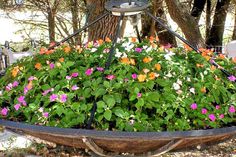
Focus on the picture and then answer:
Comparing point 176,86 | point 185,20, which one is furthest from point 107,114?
point 185,20

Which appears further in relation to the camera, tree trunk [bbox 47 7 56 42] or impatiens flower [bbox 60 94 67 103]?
tree trunk [bbox 47 7 56 42]

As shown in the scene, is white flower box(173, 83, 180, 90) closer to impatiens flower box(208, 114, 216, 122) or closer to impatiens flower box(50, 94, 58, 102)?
impatiens flower box(208, 114, 216, 122)

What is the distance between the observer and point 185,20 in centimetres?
671

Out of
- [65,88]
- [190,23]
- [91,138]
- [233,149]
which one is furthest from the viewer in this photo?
[190,23]

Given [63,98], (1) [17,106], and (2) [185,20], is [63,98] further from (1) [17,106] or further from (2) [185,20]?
(2) [185,20]

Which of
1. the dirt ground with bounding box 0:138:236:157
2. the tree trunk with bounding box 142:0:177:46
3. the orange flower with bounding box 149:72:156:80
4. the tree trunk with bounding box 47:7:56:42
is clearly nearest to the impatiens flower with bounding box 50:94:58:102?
the orange flower with bounding box 149:72:156:80

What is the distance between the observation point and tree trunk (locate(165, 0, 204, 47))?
21.6ft

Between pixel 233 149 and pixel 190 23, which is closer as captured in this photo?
pixel 233 149

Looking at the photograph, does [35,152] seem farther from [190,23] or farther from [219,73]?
[190,23]

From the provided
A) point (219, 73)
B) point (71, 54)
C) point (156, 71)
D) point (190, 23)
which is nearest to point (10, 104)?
point (71, 54)

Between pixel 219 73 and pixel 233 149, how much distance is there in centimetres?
104

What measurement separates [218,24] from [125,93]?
9.73m

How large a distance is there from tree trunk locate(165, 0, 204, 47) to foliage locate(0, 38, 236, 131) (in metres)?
4.72

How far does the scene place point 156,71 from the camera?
5.91 ft
